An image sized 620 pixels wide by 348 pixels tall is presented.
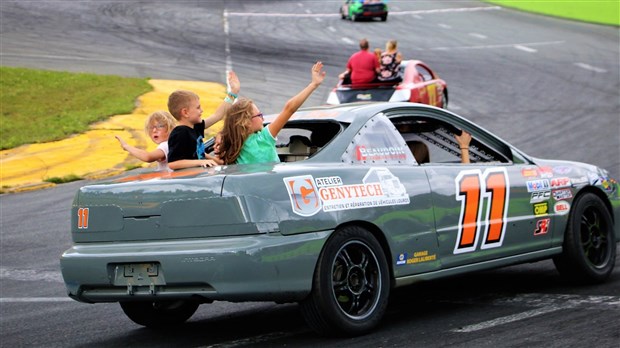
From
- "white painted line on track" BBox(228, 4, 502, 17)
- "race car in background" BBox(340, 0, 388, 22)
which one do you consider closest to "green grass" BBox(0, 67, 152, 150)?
"race car in background" BBox(340, 0, 388, 22)

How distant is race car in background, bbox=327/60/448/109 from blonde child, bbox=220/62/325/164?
1285 cm

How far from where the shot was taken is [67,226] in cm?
1195

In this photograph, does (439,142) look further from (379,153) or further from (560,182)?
(379,153)

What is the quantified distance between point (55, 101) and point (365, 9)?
2707cm

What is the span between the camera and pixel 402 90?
20.2 m

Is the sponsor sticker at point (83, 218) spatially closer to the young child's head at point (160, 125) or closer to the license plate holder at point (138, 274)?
the license plate holder at point (138, 274)

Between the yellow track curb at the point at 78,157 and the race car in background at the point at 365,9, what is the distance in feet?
92.3

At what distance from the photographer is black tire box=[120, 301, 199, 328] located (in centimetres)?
738

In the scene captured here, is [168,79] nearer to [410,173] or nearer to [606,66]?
[606,66]

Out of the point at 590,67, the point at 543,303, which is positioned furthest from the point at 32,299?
the point at 590,67

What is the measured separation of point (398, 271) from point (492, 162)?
1514 millimetres

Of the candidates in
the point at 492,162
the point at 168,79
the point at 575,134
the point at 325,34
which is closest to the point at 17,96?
the point at 168,79

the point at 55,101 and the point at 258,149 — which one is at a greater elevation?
the point at 258,149

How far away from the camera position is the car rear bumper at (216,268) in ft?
20.3
